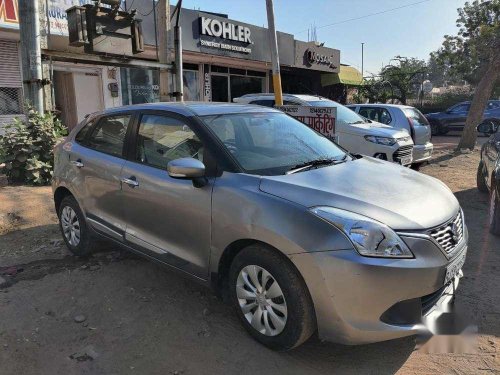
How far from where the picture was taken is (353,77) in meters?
24.9

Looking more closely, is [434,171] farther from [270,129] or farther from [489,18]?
[489,18]

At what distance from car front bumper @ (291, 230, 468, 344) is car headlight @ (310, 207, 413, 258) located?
0.13ft

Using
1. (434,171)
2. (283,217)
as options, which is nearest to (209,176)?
(283,217)

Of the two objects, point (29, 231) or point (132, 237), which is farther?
point (29, 231)

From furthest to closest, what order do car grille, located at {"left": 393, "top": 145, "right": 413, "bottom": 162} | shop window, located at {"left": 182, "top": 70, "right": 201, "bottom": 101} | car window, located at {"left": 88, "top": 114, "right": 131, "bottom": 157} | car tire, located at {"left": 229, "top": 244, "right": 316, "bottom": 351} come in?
shop window, located at {"left": 182, "top": 70, "right": 201, "bottom": 101} < car grille, located at {"left": 393, "top": 145, "right": 413, "bottom": 162} < car window, located at {"left": 88, "top": 114, "right": 131, "bottom": 157} < car tire, located at {"left": 229, "top": 244, "right": 316, "bottom": 351}

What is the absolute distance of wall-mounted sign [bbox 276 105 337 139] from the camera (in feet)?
23.7

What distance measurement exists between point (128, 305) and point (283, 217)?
173cm

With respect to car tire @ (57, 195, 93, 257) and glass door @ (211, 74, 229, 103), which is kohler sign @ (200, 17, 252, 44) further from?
car tire @ (57, 195, 93, 257)

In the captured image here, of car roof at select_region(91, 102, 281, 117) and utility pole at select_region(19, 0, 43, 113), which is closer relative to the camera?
car roof at select_region(91, 102, 281, 117)

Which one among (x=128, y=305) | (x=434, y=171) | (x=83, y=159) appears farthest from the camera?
(x=434, y=171)

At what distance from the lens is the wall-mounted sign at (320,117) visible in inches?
284

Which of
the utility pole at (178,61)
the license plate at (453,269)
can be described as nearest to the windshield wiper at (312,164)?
the license plate at (453,269)

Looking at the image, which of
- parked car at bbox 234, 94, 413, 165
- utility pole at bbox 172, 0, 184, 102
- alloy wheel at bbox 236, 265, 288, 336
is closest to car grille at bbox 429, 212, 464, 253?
alloy wheel at bbox 236, 265, 288, 336

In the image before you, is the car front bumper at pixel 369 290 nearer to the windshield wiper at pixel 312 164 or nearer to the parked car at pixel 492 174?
the windshield wiper at pixel 312 164
